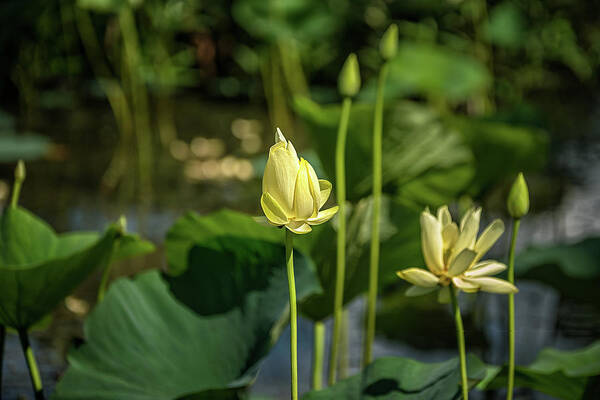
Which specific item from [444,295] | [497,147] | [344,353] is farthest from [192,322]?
[497,147]

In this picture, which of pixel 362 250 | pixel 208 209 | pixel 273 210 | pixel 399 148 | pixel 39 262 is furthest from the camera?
pixel 208 209

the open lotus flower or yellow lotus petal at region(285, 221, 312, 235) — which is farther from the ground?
yellow lotus petal at region(285, 221, 312, 235)

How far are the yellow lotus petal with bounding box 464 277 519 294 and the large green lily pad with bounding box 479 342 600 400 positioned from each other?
0.12 meters

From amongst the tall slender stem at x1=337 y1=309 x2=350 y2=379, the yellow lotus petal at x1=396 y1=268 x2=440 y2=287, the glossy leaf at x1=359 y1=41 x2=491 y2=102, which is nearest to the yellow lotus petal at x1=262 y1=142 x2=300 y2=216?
the yellow lotus petal at x1=396 y1=268 x2=440 y2=287

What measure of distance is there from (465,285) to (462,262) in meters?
0.02

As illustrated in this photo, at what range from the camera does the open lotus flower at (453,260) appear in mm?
569

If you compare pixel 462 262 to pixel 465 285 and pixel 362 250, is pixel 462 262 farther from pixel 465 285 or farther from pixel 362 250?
pixel 362 250

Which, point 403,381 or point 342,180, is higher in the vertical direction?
point 342,180

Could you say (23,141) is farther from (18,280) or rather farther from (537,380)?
(537,380)

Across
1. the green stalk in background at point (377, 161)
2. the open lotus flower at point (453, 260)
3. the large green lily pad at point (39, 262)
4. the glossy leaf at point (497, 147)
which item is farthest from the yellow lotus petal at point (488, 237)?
the glossy leaf at point (497, 147)

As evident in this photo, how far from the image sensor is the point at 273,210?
1.59 ft

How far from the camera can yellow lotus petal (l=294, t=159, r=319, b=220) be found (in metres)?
0.48

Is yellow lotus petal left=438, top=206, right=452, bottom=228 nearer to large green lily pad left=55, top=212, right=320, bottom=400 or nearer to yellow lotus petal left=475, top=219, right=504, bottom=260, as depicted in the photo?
yellow lotus petal left=475, top=219, right=504, bottom=260

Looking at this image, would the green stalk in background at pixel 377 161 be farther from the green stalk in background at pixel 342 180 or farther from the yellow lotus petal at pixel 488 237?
the yellow lotus petal at pixel 488 237
